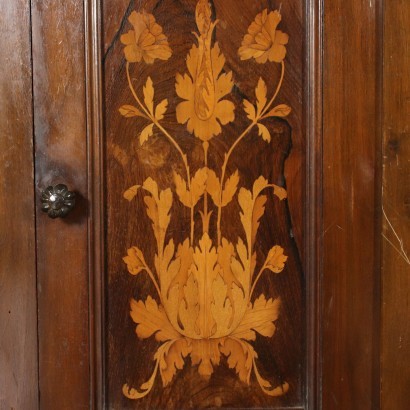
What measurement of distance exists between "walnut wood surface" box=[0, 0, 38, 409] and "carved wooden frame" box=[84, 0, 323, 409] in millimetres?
79

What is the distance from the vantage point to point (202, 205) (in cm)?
82

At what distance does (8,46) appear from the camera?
80 cm

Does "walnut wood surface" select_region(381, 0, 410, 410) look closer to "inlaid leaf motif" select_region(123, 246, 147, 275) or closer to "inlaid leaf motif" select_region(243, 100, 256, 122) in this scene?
"inlaid leaf motif" select_region(243, 100, 256, 122)

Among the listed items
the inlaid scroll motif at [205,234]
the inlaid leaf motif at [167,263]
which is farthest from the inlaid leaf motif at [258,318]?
the inlaid leaf motif at [167,263]

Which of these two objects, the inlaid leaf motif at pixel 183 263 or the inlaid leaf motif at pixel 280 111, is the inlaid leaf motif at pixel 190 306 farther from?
the inlaid leaf motif at pixel 280 111

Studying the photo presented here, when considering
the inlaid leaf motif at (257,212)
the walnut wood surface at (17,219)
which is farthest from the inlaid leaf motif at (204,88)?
the walnut wood surface at (17,219)

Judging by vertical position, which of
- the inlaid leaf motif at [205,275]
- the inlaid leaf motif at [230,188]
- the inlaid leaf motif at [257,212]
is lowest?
the inlaid leaf motif at [205,275]

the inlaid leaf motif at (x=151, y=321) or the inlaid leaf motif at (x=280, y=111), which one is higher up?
the inlaid leaf motif at (x=280, y=111)

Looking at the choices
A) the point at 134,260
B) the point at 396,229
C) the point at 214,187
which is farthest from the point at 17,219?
the point at 396,229

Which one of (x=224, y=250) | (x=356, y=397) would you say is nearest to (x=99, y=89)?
(x=224, y=250)

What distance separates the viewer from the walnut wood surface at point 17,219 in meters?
0.80

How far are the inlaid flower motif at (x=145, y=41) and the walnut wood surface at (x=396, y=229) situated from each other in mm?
302

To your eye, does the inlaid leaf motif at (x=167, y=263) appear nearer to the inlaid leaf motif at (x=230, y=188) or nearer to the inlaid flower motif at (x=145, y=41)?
the inlaid leaf motif at (x=230, y=188)

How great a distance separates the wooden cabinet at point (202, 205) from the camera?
81 centimetres
